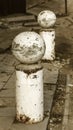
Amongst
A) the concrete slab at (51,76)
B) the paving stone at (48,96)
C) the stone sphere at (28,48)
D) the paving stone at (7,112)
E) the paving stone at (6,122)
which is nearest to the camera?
the stone sphere at (28,48)

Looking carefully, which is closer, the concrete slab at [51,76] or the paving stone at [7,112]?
the paving stone at [7,112]

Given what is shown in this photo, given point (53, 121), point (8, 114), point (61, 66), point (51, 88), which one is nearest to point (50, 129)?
point (53, 121)

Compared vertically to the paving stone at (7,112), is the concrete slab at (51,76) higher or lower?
lower

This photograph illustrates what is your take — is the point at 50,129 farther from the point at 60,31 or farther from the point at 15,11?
the point at 15,11

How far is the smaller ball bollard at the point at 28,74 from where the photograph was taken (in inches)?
218

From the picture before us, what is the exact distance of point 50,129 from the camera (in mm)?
5828

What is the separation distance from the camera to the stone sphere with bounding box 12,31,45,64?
553 cm

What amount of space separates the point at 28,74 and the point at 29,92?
0.26 metres

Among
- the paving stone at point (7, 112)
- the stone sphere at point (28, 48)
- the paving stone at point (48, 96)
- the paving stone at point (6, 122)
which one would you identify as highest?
the stone sphere at point (28, 48)

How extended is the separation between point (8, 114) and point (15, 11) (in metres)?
13.4

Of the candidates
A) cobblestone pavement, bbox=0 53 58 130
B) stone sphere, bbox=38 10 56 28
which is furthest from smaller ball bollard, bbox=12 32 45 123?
stone sphere, bbox=38 10 56 28

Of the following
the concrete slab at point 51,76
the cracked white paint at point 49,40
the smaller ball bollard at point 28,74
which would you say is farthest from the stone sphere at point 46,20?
the smaller ball bollard at point 28,74

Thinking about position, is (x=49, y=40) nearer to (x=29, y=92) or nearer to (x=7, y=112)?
(x=7, y=112)

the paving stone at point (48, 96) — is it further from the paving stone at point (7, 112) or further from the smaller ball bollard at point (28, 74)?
the smaller ball bollard at point (28, 74)
